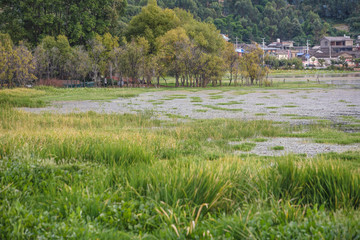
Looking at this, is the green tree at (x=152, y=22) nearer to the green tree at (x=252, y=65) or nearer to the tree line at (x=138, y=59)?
the tree line at (x=138, y=59)

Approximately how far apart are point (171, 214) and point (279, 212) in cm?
137

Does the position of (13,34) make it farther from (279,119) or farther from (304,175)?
(304,175)

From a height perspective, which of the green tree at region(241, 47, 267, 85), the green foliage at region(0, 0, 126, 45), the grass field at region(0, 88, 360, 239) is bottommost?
the grass field at region(0, 88, 360, 239)

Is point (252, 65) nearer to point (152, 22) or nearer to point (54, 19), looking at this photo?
point (152, 22)

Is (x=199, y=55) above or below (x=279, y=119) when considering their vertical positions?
above

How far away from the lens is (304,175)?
5.95 m

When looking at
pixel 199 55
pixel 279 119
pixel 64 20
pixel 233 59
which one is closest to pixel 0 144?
pixel 279 119

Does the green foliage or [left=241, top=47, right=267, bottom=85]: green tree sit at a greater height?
the green foliage

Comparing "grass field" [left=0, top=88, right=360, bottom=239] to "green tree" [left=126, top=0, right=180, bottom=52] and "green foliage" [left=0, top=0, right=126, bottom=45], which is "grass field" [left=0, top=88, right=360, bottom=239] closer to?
"green foliage" [left=0, top=0, right=126, bottom=45]

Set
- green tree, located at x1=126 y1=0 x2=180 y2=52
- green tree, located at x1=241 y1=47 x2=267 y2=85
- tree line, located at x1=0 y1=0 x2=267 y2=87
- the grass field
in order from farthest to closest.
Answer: green tree, located at x1=126 y1=0 x2=180 y2=52
green tree, located at x1=241 y1=47 x2=267 y2=85
tree line, located at x1=0 y1=0 x2=267 y2=87
the grass field

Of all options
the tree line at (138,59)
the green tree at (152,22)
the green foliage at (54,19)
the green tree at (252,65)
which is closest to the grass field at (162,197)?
the tree line at (138,59)

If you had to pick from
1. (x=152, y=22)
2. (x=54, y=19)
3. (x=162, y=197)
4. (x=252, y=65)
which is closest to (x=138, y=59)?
(x=152, y=22)

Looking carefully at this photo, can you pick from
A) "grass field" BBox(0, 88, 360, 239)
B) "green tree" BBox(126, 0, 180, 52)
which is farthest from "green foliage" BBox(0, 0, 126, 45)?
"grass field" BBox(0, 88, 360, 239)

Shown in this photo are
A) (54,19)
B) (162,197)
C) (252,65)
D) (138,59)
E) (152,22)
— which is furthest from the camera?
(152,22)
